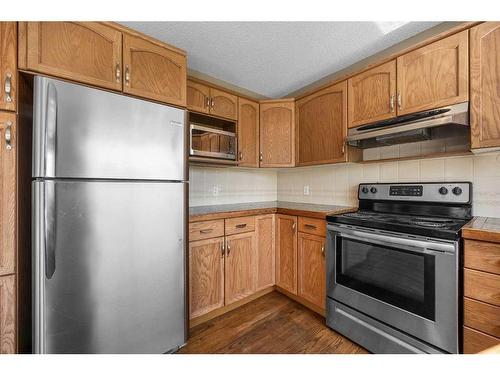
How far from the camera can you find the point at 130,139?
4.16 ft

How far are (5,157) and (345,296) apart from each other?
218cm

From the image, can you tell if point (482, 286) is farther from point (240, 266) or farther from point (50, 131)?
point (50, 131)

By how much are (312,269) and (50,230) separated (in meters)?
1.83

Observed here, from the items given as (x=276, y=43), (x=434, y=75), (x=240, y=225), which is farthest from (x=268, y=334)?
(x=276, y=43)

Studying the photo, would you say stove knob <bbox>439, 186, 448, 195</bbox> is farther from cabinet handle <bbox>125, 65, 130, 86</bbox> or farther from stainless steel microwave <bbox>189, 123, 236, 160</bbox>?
cabinet handle <bbox>125, 65, 130, 86</bbox>

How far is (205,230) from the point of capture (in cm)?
180

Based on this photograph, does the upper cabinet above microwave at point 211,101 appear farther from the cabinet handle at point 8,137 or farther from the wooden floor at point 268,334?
the wooden floor at point 268,334

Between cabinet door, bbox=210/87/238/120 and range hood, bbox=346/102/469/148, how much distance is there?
114 centimetres

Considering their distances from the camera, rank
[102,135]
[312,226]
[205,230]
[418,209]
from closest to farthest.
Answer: [102,135] < [418,209] < [205,230] < [312,226]

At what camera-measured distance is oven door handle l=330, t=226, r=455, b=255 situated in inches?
46.4

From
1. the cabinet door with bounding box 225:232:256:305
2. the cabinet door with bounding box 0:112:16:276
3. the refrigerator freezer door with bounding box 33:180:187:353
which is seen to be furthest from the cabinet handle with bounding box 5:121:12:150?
the cabinet door with bounding box 225:232:256:305

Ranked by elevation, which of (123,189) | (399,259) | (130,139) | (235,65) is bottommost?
(399,259)
